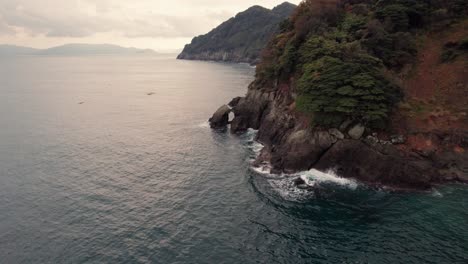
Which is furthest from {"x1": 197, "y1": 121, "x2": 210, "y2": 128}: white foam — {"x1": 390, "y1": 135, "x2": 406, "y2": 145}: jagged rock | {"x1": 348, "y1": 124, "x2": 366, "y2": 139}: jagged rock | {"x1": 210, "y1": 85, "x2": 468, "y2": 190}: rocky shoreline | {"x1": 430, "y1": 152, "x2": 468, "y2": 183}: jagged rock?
{"x1": 430, "y1": 152, "x2": 468, "y2": 183}: jagged rock

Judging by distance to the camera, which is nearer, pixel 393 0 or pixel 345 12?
pixel 393 0

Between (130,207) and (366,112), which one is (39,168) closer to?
(130,207)

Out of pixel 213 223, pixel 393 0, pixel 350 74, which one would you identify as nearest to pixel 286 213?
pixel 213 223

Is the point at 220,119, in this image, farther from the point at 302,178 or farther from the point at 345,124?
→ the point at 345,124

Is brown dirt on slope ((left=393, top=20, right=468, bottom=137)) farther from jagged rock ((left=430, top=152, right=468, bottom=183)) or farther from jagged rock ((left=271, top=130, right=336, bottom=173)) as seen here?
jagged rock ((left=271, top=130, right=336, bottom=173))

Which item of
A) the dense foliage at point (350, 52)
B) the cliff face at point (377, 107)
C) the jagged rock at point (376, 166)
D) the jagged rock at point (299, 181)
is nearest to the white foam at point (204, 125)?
the dense foliage at point (350, 52)

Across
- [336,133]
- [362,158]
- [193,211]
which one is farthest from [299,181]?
[193,211]
